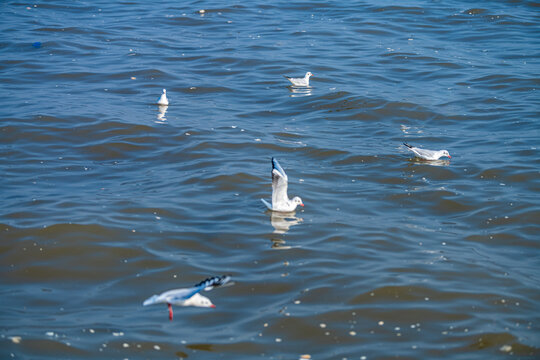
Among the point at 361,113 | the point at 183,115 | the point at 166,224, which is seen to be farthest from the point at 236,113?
the point at 166,224

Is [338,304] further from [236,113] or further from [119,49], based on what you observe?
[119,49]

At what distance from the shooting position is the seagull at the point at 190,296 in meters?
7.14

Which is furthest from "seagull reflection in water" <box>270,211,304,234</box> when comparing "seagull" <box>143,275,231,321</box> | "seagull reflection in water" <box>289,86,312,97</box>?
"seagull reflection in water" <box>289,86,312,97</box>

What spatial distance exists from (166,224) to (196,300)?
288 centimetres

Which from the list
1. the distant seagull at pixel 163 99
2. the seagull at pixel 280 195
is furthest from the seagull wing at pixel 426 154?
the distant seagull at pixel 163 99

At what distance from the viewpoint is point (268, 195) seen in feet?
38.8

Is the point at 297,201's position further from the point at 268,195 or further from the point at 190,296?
the point at 190,296

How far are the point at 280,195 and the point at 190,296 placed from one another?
357 cm

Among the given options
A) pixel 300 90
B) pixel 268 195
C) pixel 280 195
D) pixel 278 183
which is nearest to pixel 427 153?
pixel 268 195

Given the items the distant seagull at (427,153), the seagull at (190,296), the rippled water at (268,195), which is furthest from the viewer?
the distant seagull at (427,153)

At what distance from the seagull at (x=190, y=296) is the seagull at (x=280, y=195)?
2892mm

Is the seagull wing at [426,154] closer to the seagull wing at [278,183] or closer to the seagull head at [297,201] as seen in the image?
the seagull head at [297,201]

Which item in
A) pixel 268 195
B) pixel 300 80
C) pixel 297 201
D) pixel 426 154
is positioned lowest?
pixel 268 195

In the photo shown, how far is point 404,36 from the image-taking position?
22.7 m
